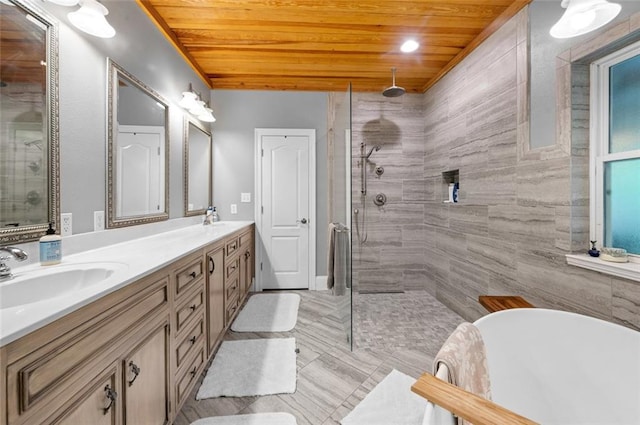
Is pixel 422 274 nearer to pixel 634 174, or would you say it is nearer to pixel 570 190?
pixel 570 190

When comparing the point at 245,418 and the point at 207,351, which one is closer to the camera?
the point at 245,418

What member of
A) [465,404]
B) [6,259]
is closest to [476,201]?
[465,404]

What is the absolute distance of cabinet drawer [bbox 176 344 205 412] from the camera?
1.26 m

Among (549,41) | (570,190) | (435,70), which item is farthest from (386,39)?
(570,190)

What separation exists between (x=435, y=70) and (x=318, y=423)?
3410 mm

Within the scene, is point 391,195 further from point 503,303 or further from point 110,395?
point 110,395

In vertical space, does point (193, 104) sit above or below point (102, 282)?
above

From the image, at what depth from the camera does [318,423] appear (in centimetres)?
131

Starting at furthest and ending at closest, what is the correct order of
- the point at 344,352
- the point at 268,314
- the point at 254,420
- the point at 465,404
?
the point at 268,314 → the point at 344,352 → the point at 254,420 → the point at 465,404

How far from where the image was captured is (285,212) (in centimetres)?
319

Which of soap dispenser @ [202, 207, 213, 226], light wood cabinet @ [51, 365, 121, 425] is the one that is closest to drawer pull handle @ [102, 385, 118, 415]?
light wood cabinet @ [51, 365, 121, 425]

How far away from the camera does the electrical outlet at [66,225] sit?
1.20 m

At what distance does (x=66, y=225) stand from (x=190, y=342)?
88cm

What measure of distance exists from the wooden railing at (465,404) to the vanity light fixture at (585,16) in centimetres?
173
